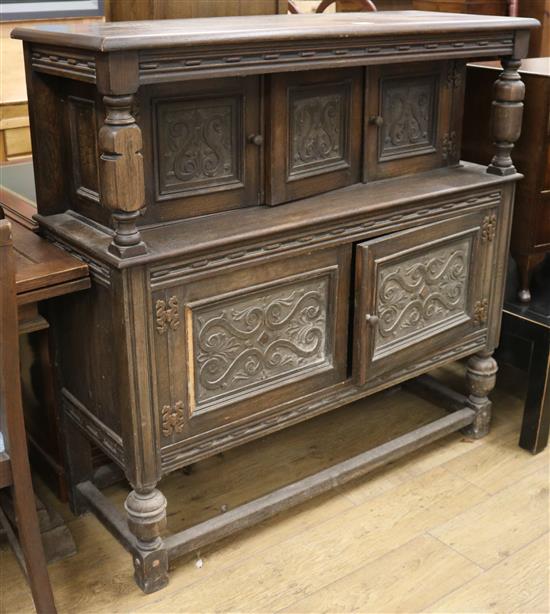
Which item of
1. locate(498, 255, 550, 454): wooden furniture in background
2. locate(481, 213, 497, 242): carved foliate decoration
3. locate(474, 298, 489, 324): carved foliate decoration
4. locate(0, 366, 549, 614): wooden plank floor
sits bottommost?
locate(0, 366, 549, 614): wooden plank floor

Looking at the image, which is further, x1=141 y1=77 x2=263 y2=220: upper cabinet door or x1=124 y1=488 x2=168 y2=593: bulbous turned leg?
x1=124 y1=488 x2=168 y2=593: bulbous turned leg

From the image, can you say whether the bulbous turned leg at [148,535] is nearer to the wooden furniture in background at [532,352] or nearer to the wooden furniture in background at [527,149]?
the wooden furniture in background at [532,352]

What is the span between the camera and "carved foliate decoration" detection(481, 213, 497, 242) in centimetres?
248

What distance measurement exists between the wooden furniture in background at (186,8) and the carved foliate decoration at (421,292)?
40.2 inches

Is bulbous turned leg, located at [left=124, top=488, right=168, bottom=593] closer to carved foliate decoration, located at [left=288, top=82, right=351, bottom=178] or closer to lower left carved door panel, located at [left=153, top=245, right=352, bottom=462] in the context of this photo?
lower left carved door panel, located at [left=153, top=245, right=352, bottom=462]

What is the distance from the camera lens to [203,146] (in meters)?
1.98

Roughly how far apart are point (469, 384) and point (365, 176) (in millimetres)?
825

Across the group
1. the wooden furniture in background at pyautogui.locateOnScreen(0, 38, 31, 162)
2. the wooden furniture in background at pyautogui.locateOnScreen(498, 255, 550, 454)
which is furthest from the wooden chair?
the wooden furniture in background at pyautogui.locateOnScreen(0, 38, 31, 162)

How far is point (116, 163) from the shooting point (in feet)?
5.61

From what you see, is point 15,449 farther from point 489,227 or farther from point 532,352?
point 532,352

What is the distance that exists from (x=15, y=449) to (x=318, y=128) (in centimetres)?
108

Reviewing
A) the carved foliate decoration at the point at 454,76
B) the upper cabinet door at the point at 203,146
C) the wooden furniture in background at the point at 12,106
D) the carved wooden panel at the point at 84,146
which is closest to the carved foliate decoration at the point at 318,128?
the upper cabinet door at the point at 203,146

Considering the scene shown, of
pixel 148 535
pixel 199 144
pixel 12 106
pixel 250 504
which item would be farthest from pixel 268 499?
pixel 12 106

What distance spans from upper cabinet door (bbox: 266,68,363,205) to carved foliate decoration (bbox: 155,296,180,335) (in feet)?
1.33
